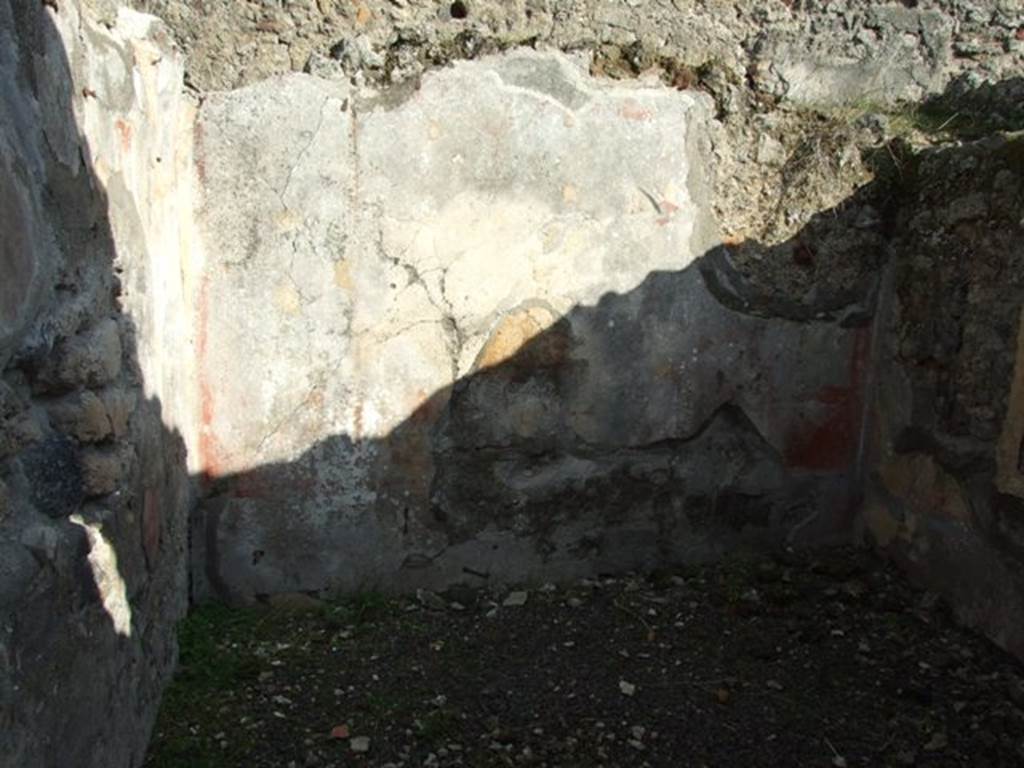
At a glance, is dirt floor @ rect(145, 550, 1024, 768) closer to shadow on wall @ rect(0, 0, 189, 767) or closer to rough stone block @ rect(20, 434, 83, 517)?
shadow on wall @ rect(0, 0, 189, 767)

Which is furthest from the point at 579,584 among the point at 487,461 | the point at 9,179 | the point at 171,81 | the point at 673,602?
the point at 9,179

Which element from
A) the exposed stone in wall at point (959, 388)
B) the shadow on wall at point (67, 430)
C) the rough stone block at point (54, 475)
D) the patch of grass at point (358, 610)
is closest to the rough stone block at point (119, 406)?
the shadow on wall at point (67, 430)

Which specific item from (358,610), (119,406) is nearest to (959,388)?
(358,610)

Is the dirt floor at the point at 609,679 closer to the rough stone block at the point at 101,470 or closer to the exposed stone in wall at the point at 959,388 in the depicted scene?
the exposed stone in wall at the point at 959,388

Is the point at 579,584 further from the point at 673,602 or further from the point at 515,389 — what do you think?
the point at 515,389

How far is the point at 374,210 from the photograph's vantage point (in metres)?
2.31

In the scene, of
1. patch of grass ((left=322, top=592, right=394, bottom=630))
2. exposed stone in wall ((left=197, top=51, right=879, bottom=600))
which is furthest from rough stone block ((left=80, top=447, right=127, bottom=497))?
patch of grass ((left=322, top=592, right=394, bottom=630))

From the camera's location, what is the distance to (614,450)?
2.59 meters

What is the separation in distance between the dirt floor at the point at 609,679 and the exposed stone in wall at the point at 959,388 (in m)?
0.14

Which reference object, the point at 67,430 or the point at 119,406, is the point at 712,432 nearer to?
the point at 119,406

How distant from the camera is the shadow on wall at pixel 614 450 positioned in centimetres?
243

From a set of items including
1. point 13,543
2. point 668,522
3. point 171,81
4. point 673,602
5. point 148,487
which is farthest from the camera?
point 668,522

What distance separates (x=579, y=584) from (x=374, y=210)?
116cm

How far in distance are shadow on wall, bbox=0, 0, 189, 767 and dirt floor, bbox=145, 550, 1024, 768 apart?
0.98ft
